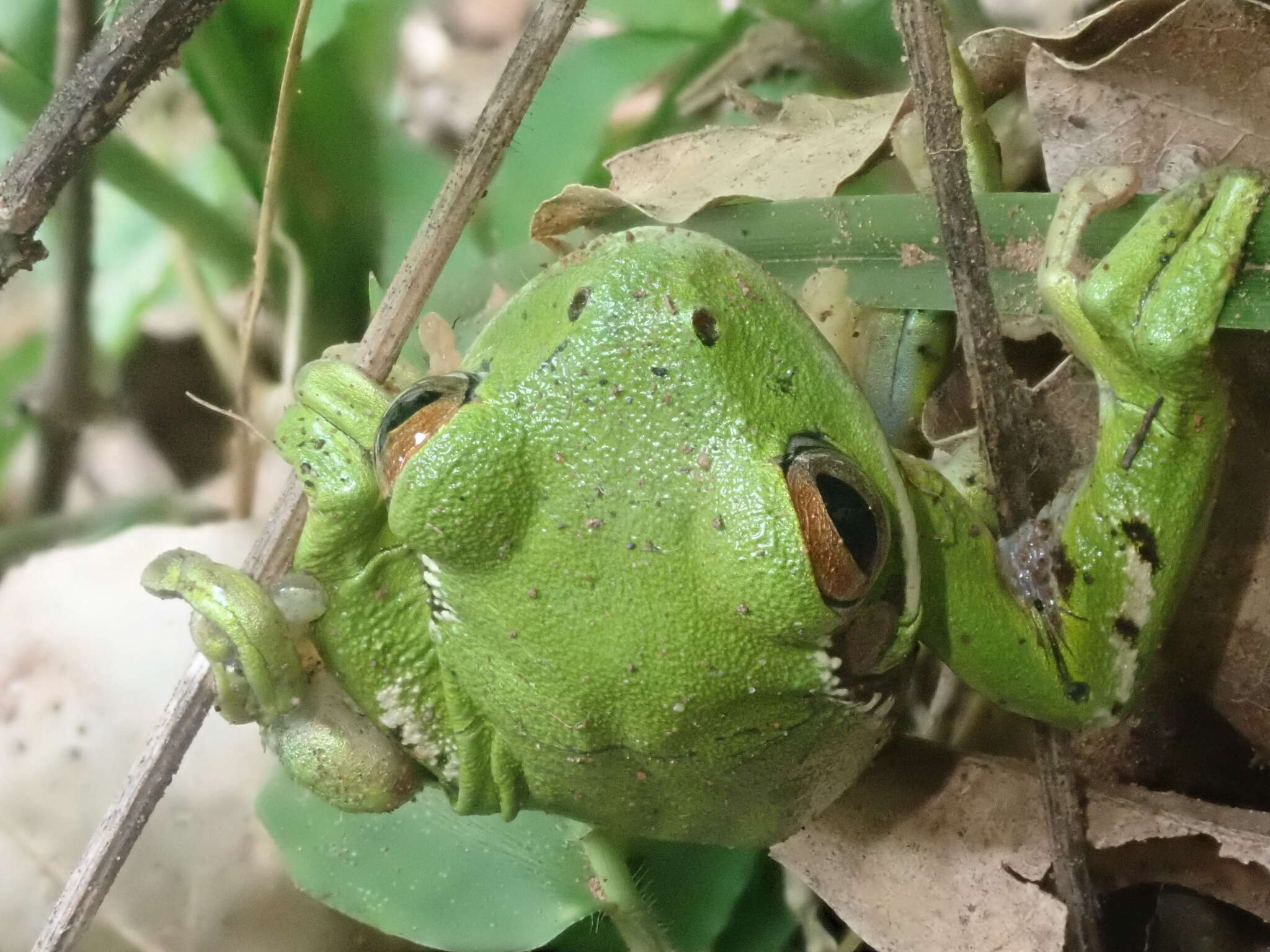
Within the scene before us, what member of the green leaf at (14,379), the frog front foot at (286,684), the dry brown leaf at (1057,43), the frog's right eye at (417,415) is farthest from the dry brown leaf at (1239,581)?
the green leaf at (14,379)

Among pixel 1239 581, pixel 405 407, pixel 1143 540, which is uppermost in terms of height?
pixel 405 407

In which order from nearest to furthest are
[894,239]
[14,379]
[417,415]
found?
1. [417,415]
2. [894,239]
3. [14,379]

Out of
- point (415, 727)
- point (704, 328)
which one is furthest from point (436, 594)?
point (704, 328)

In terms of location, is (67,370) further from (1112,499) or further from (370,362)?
(1112,499)

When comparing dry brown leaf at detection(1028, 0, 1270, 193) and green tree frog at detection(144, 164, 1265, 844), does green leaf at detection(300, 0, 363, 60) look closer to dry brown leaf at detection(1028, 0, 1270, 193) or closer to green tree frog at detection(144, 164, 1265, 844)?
green tree frog at detection(144, 164, 1265, 844)

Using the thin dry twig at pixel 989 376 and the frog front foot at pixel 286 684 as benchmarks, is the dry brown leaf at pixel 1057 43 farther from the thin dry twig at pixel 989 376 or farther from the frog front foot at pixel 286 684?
the frog front foot at pixel 286 684

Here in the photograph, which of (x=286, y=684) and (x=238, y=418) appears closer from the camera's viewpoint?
(x=286, y=684)

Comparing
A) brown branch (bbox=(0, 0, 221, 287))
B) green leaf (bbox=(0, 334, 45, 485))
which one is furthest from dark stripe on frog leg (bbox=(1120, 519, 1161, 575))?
green leaf (bbox=(0, 334, 45, 485))
